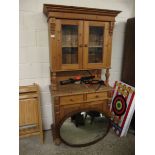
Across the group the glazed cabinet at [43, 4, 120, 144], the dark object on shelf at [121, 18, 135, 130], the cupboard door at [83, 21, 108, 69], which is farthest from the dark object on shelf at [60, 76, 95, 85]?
the dark object on shelf at [121, 18, 135, 130]

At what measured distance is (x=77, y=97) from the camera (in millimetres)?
1729

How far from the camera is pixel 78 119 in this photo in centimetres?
187

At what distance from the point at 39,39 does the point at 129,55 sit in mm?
1326

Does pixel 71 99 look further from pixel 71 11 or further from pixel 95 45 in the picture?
pixel 71 11

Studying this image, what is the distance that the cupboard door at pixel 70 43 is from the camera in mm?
1580

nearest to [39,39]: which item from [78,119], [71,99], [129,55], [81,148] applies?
[71,99]

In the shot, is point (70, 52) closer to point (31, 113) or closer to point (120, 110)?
point (31, 113)

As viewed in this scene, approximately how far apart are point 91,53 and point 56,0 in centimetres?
81

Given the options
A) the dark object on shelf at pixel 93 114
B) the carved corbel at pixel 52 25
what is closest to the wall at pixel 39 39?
the carved corbel at pixel 52 25

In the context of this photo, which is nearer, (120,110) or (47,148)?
(47,148)
